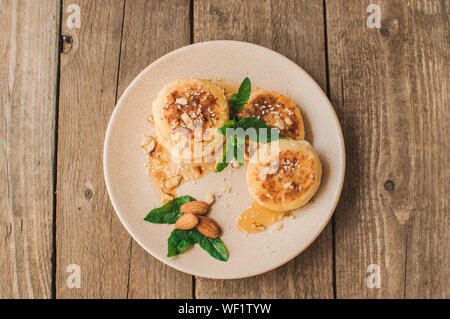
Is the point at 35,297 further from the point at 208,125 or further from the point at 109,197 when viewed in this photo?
the point at 208,125

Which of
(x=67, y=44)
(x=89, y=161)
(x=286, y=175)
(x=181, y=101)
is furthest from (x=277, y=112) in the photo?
(x=67, y=44)

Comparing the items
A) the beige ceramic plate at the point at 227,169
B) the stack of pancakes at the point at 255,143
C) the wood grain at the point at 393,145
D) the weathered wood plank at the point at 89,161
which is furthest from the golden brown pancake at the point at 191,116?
the wood grain at the point at 393,145

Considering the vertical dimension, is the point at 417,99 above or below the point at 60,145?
above

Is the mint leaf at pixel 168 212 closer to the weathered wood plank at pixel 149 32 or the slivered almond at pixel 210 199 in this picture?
the slivered almond at pixel 210 199

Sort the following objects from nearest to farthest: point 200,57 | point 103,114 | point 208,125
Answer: point 208,125 → point 200,57 → point 103,114

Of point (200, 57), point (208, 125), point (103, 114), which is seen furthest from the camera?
point (103, 114)

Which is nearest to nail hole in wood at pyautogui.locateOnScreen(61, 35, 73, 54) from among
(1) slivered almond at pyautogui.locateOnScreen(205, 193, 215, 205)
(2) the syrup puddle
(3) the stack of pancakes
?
(3) the stack of pancakes
